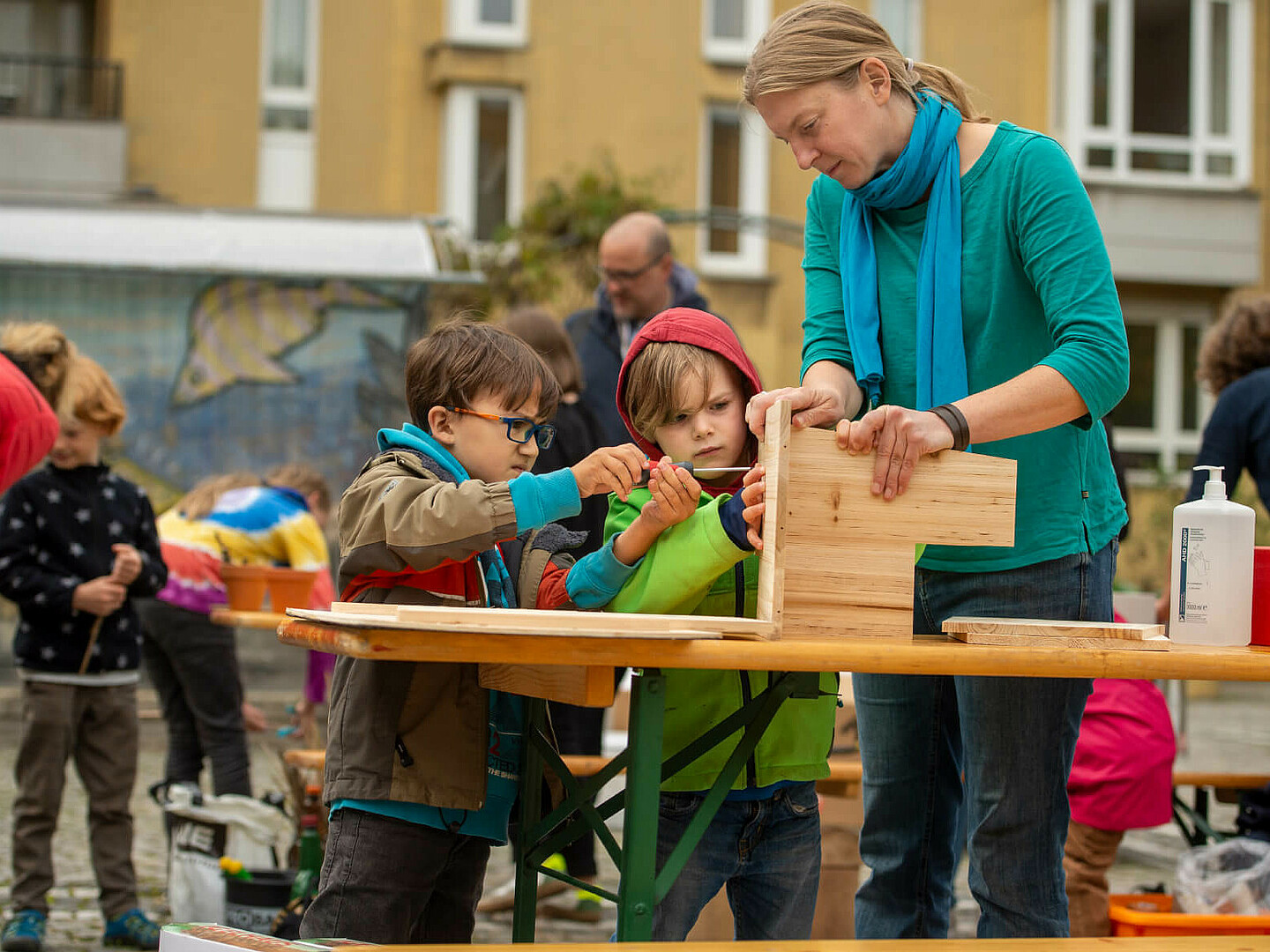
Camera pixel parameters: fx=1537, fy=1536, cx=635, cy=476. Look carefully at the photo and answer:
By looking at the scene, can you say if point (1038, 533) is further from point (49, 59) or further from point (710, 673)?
point (49, 59)

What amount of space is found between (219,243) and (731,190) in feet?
26.0

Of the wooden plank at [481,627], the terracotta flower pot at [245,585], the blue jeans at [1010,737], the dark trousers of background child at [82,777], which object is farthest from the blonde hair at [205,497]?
the wooden plank at [481,627]

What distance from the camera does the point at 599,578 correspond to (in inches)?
104

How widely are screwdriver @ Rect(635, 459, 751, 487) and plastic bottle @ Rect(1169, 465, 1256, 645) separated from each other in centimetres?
78

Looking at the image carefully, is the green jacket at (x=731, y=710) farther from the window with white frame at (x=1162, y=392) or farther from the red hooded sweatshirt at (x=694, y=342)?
the window with white frame at (x=1162, y=392)

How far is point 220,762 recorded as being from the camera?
5.73 m

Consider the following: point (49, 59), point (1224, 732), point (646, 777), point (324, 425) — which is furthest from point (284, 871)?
point (49, 59)

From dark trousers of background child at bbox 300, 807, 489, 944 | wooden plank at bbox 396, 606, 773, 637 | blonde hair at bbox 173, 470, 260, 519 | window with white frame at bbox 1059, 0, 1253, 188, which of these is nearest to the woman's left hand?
wooden plank at bbox 396, 606, 773, 637

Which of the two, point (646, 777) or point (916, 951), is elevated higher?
point (646, 777)

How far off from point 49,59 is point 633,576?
16564 millimetres

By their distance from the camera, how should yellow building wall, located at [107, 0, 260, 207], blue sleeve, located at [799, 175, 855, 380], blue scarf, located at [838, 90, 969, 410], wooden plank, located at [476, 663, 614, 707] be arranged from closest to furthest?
wooden plank, located at [476, 663, 614, 707], blue scarf, located at [838, 90, 969, 410], blue sleeve, located at [799, 175, 855, 380], yellow building wall, located at [107, 0, 260, 207]

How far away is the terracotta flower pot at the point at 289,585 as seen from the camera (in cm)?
532

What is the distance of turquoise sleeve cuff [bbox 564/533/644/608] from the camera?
2615 mm

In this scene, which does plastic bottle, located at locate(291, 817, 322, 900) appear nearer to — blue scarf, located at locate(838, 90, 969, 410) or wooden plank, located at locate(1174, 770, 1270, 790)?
wooden plank, located at locate(1174, 770, 1270, 790)
